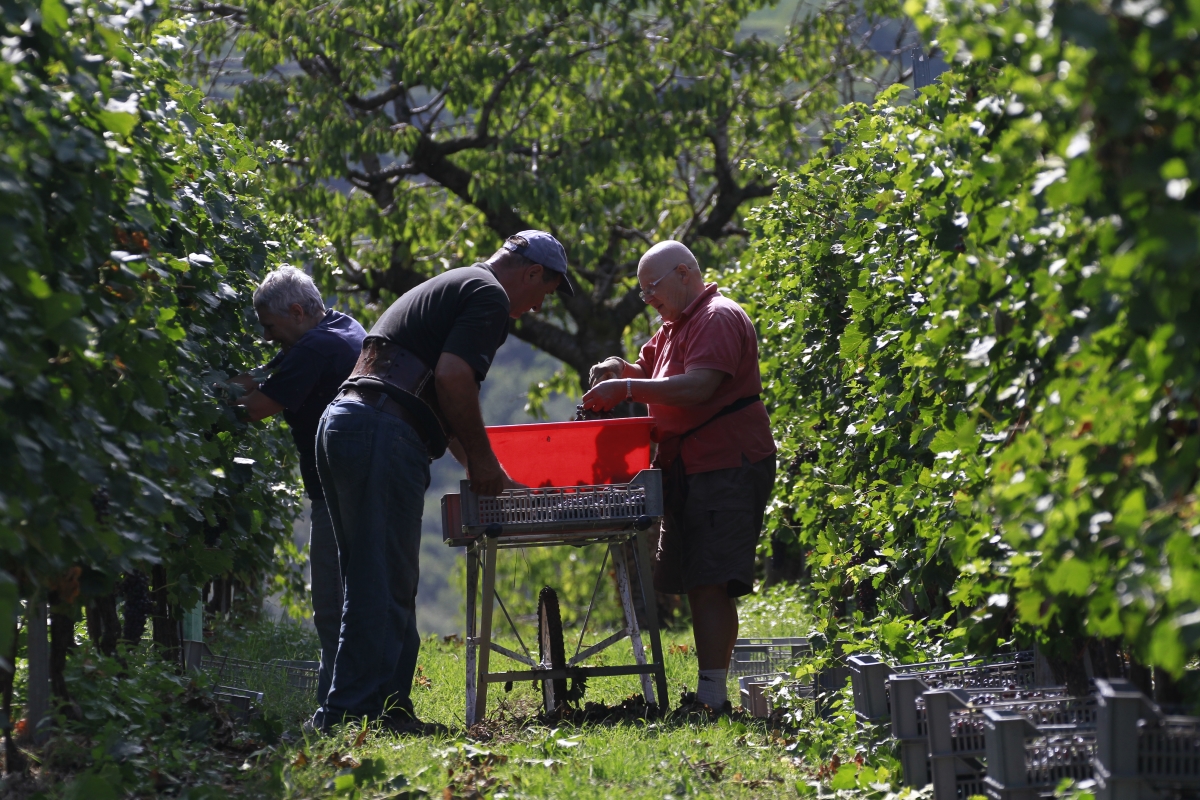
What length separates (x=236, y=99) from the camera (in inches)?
552

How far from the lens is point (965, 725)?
3.60m

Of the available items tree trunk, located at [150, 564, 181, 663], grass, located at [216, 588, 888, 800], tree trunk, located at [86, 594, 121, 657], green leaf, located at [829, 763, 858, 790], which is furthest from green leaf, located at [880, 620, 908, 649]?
tree trunk, located at [150, 564, 181, 663]

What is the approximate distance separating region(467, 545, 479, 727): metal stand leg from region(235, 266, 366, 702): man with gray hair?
0.58 metres

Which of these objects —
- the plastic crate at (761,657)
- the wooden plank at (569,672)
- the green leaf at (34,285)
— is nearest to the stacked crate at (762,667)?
the plastic crate at (761,657)

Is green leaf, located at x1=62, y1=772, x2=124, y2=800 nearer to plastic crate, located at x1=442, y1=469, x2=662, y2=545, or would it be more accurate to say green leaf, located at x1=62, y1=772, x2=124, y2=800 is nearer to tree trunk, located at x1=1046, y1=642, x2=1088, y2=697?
plastic crate, located at x1=442, y1=469, x2=662, y2=545

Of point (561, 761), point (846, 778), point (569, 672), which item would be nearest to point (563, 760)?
point (561, 761)

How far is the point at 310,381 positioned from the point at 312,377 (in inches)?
0.8

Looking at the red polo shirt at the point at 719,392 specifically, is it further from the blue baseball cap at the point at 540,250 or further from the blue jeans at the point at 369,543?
the blue jeans at the point at 369,543

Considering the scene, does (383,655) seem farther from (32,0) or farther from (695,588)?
(32,0)

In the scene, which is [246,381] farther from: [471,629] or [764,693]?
[764,693]

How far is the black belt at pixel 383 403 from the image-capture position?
16.8 ft

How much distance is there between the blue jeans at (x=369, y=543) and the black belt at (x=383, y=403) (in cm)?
3

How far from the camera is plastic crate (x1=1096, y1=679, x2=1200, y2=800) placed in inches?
110

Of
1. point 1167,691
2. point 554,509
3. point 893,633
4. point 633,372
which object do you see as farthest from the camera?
point 633,372
